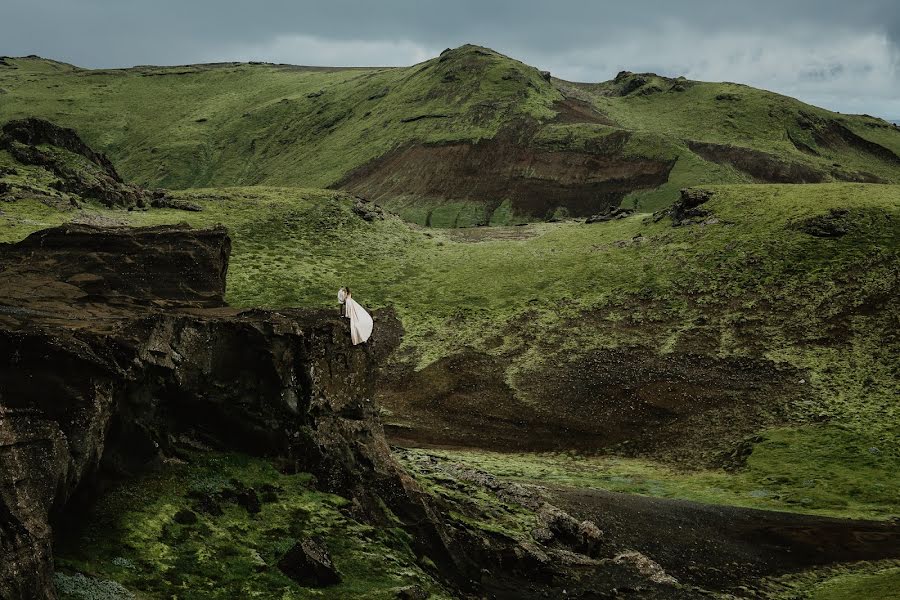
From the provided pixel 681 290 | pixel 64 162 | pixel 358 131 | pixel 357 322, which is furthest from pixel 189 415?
pixel 358 131

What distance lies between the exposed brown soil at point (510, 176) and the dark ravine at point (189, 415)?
103 meters

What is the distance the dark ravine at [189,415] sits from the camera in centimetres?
1505

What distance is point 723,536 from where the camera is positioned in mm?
31453

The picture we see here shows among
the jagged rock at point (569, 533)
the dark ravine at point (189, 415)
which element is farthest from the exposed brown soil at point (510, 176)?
the dark ravine at point (189, 415)

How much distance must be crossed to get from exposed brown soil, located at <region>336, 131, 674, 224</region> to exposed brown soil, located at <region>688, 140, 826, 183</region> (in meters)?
19.0

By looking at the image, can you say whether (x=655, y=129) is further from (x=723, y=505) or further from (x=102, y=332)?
(x=102, y=332)

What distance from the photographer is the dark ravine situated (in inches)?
592

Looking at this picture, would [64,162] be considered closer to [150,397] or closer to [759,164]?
[150,397]

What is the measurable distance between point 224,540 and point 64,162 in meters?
Result: 74.4

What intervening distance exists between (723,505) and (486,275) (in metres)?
41.7

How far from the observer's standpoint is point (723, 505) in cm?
3566

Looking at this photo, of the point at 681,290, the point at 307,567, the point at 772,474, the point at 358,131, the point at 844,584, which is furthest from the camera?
the point at 358,131

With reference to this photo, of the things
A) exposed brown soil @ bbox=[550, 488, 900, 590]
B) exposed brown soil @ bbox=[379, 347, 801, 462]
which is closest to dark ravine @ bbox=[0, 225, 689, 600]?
exposed brown soil @ bbox=[550, 488, 900, 590]

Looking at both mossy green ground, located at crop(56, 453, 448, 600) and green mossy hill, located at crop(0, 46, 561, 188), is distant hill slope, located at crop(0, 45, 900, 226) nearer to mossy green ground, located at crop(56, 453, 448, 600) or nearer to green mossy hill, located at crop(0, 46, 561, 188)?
green mossy hill, located at crop(0, 46, 561, 188)
